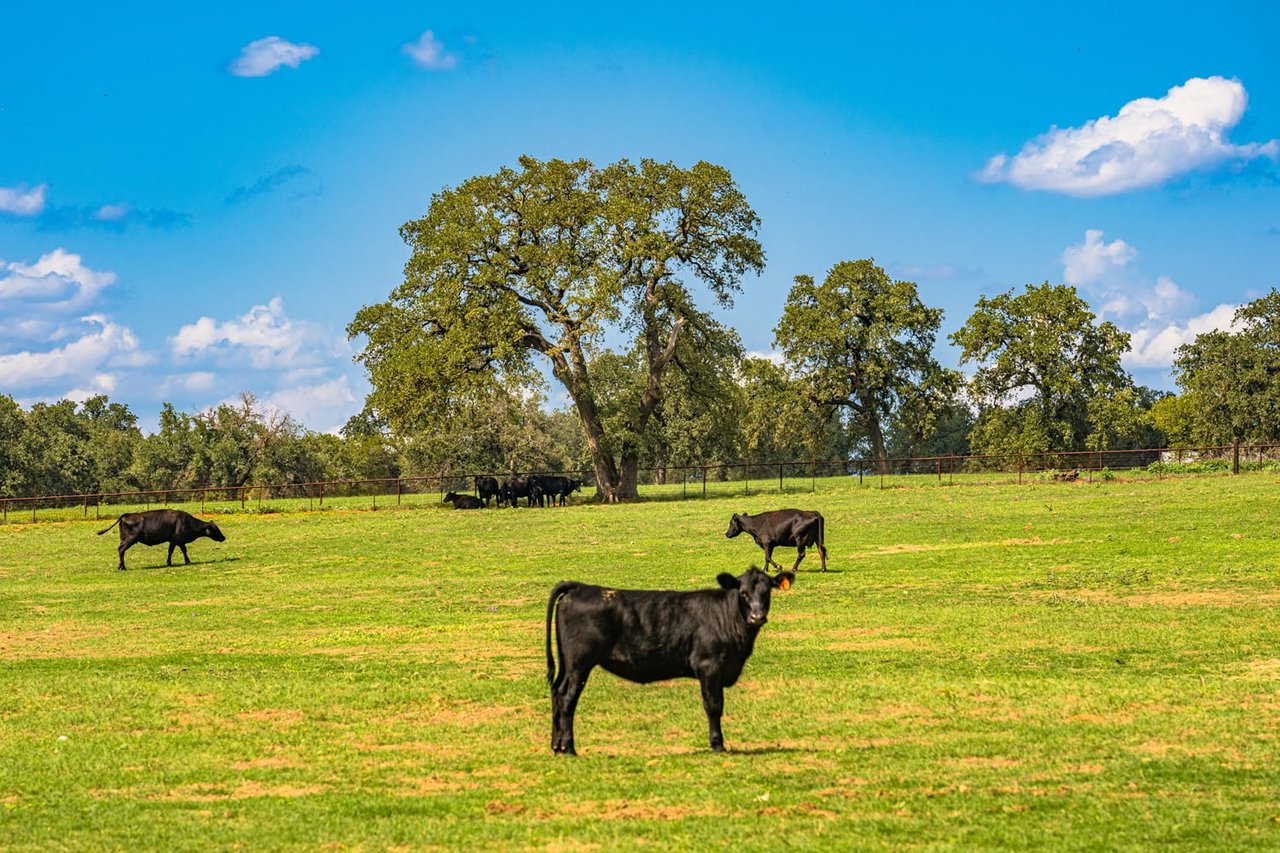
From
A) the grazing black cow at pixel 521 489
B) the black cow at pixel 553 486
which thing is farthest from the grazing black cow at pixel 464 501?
the black cow at pixel 553 486

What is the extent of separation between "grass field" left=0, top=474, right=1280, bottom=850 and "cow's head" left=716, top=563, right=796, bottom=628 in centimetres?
127

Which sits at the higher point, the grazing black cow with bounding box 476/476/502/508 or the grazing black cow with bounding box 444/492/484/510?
the grazing black cow with bounding box 476/476/502/508

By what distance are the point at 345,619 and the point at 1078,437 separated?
66761mm

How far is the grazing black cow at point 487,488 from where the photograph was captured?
→ 63344 mm

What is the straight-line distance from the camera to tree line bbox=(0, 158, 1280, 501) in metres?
60.8

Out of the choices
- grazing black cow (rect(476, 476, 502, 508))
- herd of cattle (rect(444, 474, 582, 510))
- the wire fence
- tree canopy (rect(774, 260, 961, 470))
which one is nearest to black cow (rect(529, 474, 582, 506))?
herd of cattle (rect(444, 474, 582, 510))

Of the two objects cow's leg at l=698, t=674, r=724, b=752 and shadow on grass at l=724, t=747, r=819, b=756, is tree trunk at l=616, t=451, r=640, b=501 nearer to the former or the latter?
shadow on grass at l=724, t=747, r=819, b=756

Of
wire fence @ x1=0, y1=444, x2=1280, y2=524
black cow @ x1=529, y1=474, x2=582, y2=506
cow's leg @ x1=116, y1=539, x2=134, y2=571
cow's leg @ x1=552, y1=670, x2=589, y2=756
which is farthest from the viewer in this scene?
black cow @ x1=529, y1=474, x2=582, y2=506

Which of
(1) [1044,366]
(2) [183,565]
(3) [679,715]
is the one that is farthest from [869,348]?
(3) [679,715]

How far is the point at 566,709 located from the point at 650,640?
102 centimetres

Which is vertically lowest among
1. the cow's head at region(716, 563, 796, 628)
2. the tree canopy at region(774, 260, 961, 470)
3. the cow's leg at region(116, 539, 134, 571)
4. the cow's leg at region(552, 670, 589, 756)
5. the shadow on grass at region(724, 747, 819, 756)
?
the shadow on grass at region(724, 747, 819, 756)

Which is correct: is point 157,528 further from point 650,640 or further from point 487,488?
point 650,640

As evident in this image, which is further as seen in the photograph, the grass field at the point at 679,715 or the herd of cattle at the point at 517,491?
the herd of cattle at the point at 517,491

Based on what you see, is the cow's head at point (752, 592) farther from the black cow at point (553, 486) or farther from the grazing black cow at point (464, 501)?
the black cow at point (553, 486)
